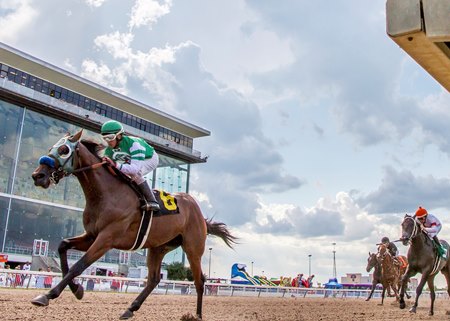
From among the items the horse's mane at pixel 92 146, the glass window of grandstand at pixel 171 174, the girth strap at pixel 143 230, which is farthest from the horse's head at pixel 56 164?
the glass window of grandstand at pixel 171 174

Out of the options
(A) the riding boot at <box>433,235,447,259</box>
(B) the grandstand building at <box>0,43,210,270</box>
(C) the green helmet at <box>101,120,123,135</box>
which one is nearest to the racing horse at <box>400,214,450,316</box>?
(A) the riding boot at <box>433,235,447,259</box>

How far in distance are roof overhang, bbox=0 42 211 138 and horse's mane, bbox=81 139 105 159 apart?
124 feet

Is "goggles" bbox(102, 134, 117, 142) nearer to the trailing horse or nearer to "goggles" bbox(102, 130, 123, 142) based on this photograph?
"goggles" bbox(102, 130, 123, 142)

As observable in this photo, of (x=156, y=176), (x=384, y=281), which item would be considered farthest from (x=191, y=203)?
(x=156, y=176)

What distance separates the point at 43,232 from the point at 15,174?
556cm

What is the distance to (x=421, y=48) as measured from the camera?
2607 millimetres

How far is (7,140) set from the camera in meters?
39.4

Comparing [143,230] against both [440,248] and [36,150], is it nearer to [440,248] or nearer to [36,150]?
[440,248]

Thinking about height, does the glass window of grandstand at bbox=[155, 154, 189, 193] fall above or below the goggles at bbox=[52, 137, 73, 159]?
above

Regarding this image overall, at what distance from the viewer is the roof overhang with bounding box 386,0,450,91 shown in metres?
2.41

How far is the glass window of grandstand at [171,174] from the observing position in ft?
173

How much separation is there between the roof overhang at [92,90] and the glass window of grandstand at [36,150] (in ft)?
13.4

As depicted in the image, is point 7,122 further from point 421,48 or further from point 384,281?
point 421,48

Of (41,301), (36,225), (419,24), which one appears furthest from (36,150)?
(419,24)
